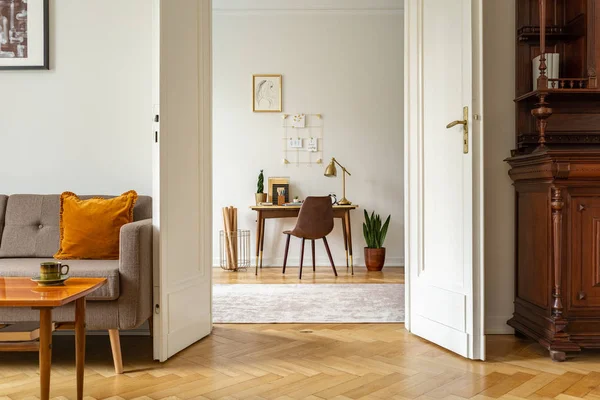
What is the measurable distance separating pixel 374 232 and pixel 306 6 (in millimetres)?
2623

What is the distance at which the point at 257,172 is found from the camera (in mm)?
6012

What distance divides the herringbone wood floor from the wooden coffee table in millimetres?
284

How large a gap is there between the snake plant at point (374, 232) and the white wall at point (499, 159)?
→ 261 centimetres

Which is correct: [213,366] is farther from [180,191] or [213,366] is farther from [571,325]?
[571,325]

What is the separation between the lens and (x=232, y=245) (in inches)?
222

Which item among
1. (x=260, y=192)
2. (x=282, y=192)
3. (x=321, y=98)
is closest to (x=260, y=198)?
(x=260, y=192)

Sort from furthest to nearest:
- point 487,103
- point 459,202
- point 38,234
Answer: point 487,103 < point 38,234 < point 459,202

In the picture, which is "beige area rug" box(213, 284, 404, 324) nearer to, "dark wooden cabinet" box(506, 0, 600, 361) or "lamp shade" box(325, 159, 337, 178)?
"dark wooden cabinet" box(506, 0, 600, 361)

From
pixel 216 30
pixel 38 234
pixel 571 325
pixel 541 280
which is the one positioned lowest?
pixel 571 325

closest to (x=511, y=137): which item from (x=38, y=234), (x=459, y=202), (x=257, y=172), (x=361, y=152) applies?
(x=459, y=202)

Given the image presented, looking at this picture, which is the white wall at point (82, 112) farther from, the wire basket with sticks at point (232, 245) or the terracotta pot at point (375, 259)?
the terracotta pot at point (375, 259)

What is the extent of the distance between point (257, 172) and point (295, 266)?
3.72ft

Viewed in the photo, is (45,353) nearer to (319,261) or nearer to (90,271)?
(90,271)

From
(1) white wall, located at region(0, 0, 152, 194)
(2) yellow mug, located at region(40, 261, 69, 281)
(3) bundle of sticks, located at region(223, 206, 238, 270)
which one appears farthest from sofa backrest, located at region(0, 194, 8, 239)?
(3) bundle of sticks, located at region(223, 206, 238, 270)
